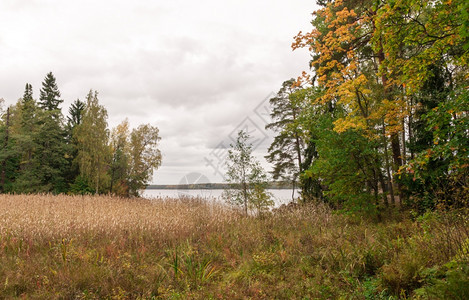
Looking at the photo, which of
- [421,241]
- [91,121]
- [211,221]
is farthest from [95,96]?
[421,241]

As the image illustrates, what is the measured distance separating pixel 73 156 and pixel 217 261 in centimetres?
3071

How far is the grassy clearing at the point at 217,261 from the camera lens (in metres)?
4.23

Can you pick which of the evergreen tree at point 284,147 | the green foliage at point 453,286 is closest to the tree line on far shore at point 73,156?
the evergreen tree at point 284,147

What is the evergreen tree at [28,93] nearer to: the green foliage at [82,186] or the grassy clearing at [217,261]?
the green foliage at [82,186]

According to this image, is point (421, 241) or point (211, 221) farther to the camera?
point (211, 221)

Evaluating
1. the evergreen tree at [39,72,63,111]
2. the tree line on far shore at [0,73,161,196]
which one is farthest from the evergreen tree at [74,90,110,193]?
the evergreen tree at [39,72,63,111]

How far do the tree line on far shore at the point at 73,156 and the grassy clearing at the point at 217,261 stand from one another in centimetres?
1965

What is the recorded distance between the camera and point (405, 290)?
3955mm

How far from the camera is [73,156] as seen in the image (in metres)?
30.7

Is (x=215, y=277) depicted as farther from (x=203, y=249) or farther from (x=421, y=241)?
(x=421, y=241)

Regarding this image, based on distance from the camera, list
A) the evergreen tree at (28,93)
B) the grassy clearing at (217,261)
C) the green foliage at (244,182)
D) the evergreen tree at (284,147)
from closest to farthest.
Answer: the grassy clearing at (217,261) < the green foliage at (244,182) < the evergreen tree at (284,147) < the evergreen tree at (28,93)

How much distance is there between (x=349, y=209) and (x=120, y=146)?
28824 mm

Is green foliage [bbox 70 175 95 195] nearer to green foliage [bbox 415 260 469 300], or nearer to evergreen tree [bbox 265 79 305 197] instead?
evergreen tree [bbox 265 79 305 197]

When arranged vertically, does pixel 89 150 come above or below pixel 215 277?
above
